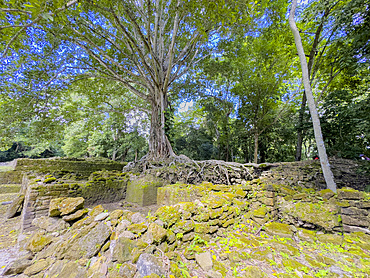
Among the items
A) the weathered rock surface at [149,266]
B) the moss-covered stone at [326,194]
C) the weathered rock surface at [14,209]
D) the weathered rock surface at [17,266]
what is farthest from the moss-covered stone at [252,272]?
the weathered rock surface at [14,209]

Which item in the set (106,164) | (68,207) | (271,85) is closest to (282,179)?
(271,85)

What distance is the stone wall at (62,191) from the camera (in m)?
3.20

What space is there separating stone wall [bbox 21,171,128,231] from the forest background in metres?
2.96

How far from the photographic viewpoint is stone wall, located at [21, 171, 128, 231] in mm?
3203

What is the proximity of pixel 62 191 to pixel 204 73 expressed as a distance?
8920 millimetres

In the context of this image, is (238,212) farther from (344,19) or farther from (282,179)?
(344,19)

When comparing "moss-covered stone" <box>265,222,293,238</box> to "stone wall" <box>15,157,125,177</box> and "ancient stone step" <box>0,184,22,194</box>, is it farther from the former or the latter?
"ancient stone step" <box>0,184,22,194</box>

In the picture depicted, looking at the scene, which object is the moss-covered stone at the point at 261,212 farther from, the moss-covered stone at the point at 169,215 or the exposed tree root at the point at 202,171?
the exposed tree root at the point at 202,171

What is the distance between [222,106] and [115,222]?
993 cm

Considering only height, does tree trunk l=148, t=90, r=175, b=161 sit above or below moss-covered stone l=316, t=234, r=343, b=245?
above

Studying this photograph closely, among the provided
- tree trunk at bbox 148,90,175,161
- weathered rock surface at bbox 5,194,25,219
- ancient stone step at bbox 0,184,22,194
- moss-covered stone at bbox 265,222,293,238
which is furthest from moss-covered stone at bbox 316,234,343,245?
ancient stone step at bbox 0,184,22,194

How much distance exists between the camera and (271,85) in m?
8.00

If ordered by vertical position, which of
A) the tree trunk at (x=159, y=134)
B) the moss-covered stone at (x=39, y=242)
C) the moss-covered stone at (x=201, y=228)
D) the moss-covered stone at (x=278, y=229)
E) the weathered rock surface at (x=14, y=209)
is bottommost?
the weathered rock surface at (x=14, y=209)

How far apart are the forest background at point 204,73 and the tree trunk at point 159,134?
13.9 inches
